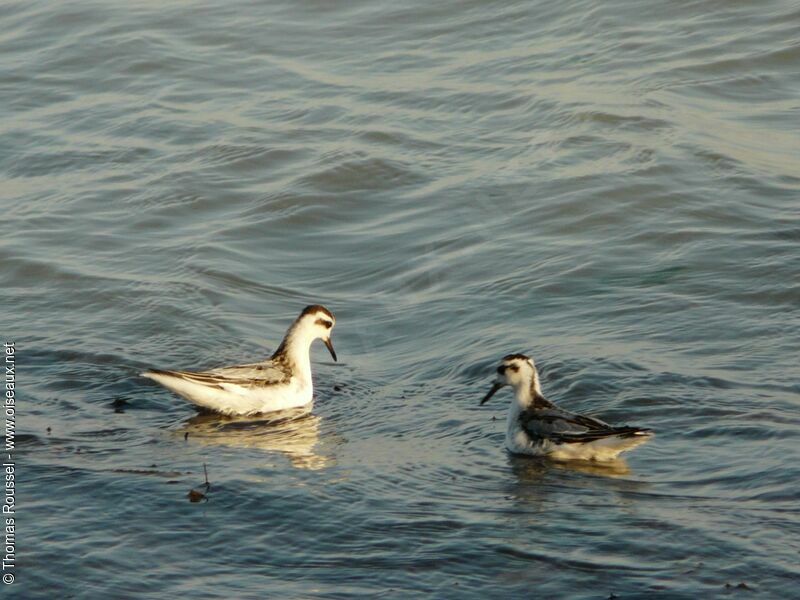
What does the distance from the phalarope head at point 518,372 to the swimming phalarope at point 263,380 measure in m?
2.07

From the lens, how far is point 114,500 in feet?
30.6

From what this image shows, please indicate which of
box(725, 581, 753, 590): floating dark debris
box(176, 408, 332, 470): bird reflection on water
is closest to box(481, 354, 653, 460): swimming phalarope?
box(176, 408, 332, 470): bird reflection on water

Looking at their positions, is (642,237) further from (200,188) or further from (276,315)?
(200,188)

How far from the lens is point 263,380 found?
12336 mm

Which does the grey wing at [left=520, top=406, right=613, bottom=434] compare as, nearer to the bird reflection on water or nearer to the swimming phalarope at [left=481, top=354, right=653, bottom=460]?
the swimming phalarope at [left=481, top=354, right=653, bottom=460]

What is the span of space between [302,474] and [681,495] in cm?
263

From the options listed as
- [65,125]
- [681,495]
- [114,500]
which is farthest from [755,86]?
[114,500]

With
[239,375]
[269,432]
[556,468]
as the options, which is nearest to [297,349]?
[239,375]

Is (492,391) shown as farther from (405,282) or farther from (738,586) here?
(738,586)

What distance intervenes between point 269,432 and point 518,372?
2186 millimetres

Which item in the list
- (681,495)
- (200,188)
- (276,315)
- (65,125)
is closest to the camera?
(681,495)

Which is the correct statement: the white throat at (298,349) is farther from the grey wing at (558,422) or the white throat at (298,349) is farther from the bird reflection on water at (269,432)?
the grey wing at (558,422)

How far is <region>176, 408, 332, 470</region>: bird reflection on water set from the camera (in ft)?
35.7

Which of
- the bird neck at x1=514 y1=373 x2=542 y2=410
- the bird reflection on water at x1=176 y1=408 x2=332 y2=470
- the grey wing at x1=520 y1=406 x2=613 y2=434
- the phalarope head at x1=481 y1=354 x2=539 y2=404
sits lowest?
the bird reflection on water at x1=176 y1=408 x2=332 y2=470
